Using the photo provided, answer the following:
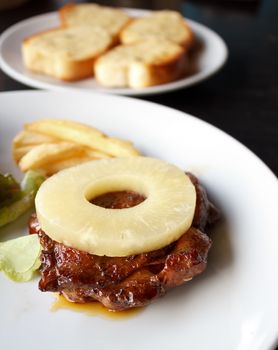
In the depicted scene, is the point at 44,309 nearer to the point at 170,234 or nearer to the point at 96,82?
the point at 170,234

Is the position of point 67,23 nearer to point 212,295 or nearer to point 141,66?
point 141,66

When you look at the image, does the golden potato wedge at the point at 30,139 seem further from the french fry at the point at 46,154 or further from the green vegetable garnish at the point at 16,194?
the green vegetable garnish at the point at 16,194

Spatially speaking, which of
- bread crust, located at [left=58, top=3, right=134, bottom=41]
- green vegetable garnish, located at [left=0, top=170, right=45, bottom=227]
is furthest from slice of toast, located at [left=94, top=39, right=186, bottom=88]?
green vegetable garnish, located at [left=0, top=170, right=45, bottom=227]

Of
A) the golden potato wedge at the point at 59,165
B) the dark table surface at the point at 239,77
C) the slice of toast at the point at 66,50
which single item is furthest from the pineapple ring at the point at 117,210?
the slice of toast at the point at 66,50

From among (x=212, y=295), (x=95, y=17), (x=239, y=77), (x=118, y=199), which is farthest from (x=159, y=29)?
(x=212, y=295)

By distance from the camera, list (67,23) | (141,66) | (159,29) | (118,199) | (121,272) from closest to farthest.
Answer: (121,272) → (118,199) → (141,66) → (159,29) → (67,23)

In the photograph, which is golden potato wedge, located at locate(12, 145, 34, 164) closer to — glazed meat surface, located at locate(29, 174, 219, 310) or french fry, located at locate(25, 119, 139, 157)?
french fry, located at locate(25, 119, 139, 157)
